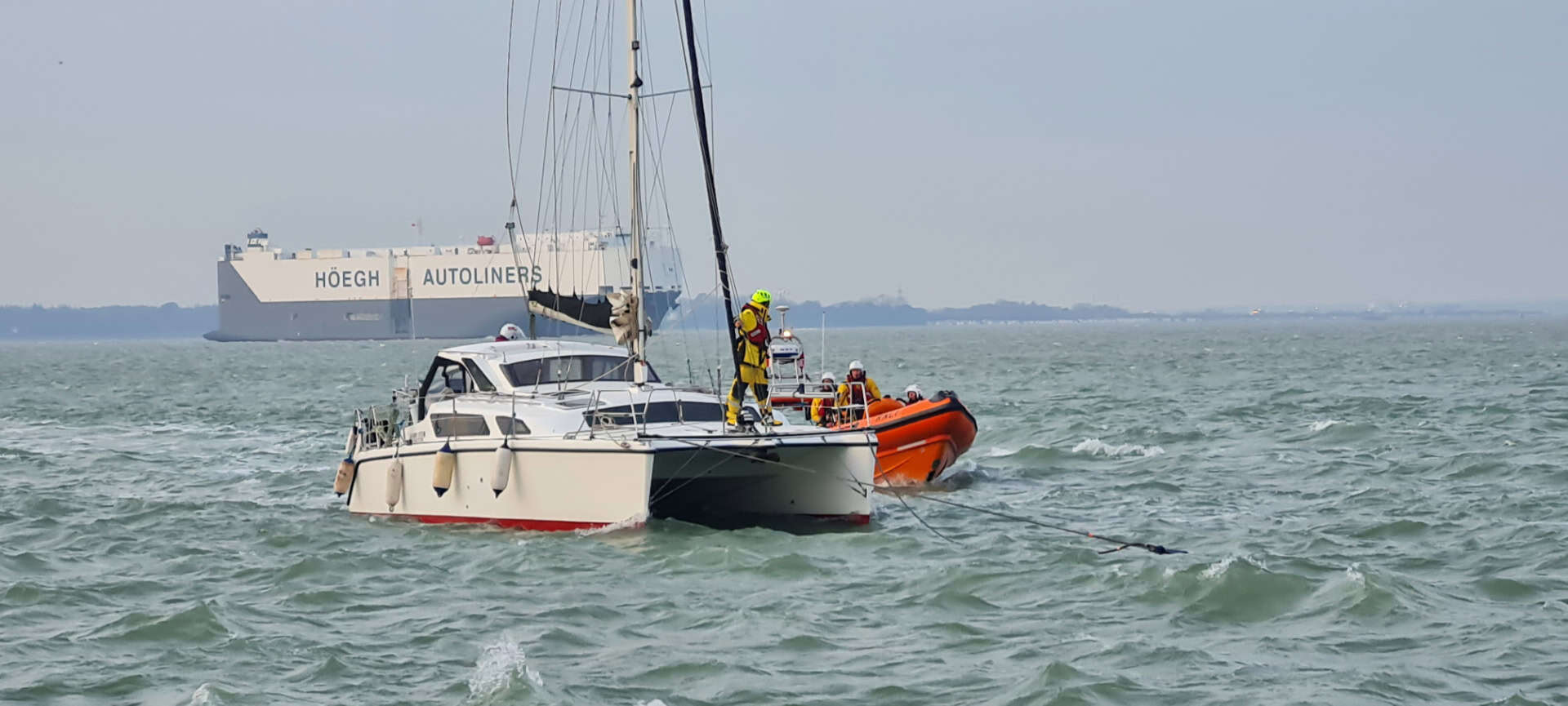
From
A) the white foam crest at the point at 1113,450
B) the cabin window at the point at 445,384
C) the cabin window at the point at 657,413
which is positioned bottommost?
the white foam crest at the point at 1113,450

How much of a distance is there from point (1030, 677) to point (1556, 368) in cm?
4247

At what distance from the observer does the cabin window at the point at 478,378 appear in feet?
54.4

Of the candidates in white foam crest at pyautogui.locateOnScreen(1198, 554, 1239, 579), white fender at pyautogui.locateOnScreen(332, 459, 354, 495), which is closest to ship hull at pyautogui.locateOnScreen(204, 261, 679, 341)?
white fender at pyautogui.locateOnScreen(332, 459, 354, 495)

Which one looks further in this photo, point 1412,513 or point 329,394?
point 329,394

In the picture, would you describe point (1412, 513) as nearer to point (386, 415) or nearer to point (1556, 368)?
point (386, 415)

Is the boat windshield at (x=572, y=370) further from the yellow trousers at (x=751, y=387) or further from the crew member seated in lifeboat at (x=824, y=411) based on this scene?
the crew member seated in lifeboat at (x=824, y=411)

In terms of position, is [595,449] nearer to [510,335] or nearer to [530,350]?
[530,350]

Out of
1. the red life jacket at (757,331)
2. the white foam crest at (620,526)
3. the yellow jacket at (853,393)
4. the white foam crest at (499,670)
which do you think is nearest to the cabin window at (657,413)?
the red life jacket at (757,331)

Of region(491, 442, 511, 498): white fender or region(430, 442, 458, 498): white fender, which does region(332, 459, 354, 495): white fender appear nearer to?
region(430, 442, 458, 498): white fender

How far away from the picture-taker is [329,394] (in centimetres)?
4494

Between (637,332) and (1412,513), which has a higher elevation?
(637,332)

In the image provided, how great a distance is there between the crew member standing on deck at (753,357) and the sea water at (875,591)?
133cm

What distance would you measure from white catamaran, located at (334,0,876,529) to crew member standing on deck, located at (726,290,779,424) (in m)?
0.22

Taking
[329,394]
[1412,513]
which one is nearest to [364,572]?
[1412,513]
